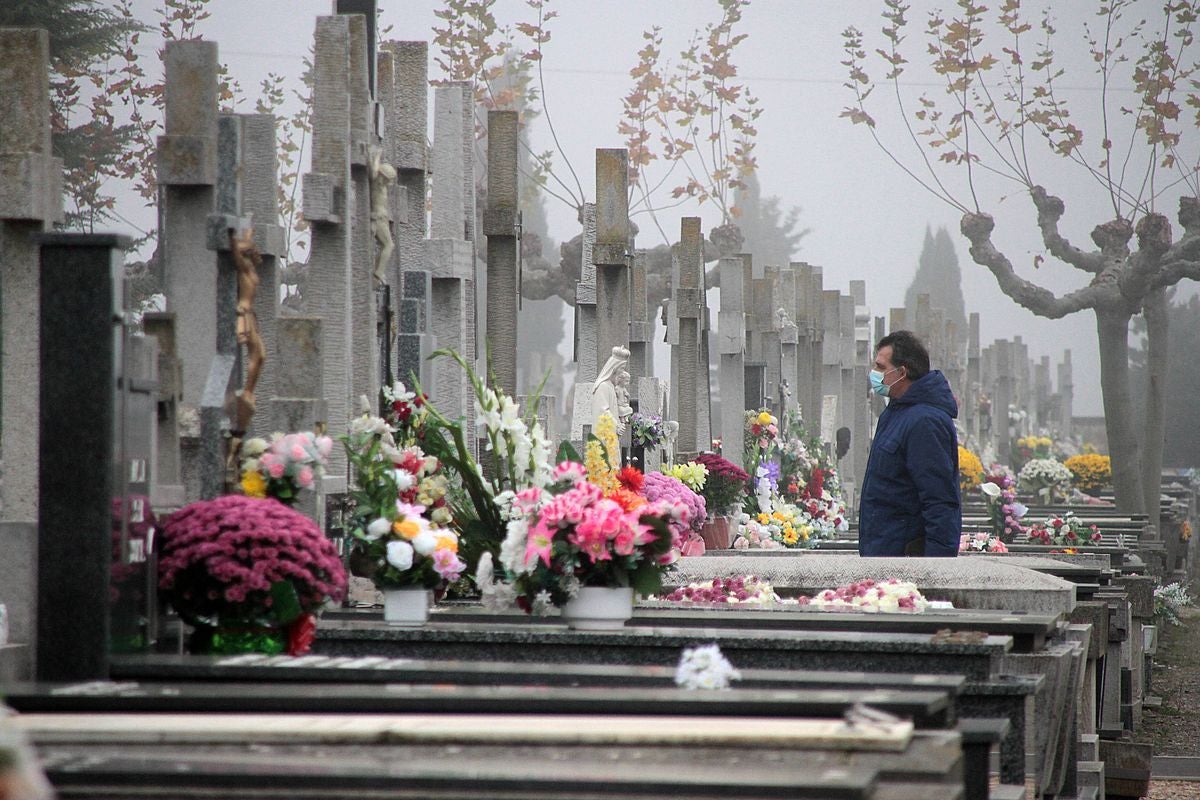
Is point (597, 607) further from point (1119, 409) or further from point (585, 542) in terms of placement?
point (1119, 409)

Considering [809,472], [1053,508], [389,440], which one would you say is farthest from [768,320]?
[389,440]

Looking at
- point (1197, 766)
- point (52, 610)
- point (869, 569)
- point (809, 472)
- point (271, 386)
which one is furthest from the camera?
point (809, 472)

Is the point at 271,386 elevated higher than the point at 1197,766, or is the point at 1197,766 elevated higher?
the point at 271,386

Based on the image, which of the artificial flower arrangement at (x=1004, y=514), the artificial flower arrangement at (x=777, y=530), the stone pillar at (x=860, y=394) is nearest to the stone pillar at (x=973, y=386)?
the stone pillar at (x=860, y=394)

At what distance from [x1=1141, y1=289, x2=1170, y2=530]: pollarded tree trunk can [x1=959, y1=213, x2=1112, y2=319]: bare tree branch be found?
2.17 ft

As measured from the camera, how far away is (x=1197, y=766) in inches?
369

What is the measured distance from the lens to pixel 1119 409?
60.1 ft

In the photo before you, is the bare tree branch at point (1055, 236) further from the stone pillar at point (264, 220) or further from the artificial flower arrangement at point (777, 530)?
the stone pillar at point (264, 220)

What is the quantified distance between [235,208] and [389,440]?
0.99 m

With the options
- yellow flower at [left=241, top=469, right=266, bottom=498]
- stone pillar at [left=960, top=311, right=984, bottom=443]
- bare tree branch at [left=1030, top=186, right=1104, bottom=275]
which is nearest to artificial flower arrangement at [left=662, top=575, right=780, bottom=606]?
yellow flower at [left=241, top=469, right=266, bottom=498]

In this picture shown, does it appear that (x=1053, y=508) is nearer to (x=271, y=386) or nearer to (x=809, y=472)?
(x=809, y=472)

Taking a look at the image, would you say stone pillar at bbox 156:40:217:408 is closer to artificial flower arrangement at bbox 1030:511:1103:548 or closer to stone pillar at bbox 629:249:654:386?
stone pillar at bbox 629:249:654:386

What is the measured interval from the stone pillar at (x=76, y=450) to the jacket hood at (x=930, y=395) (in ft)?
13.2

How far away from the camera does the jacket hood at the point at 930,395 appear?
25.2 feet
